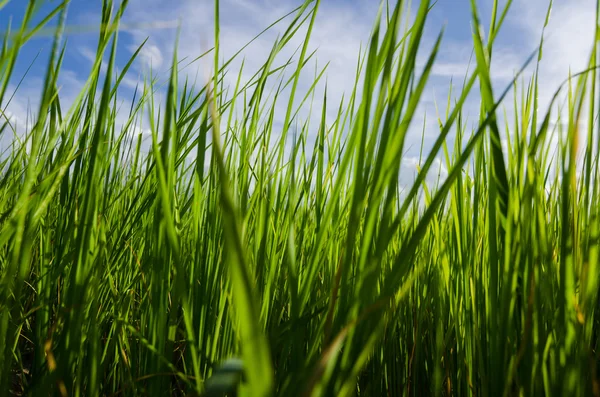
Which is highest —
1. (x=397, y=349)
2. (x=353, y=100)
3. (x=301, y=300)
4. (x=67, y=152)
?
(x=353, y=100)

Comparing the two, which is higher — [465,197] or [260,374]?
[465,197]

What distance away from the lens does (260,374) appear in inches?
10.8

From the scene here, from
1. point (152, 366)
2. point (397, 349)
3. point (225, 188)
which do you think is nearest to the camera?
point (225, 188)

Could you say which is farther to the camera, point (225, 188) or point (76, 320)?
point (76, 320)

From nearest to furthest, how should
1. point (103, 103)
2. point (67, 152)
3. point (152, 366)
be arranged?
1. point (103, 103)
2. point (152, 366)
3. point (67, 152)

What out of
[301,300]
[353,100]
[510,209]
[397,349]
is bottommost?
[397,349]

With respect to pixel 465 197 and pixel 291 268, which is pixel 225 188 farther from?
pixel 465 197

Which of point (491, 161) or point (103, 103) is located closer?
point (103, 103)

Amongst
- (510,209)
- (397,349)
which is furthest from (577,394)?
(397,349)

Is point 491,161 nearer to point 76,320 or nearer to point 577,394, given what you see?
point 577,394

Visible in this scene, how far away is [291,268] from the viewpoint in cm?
55

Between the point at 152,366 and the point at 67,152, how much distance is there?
47cm

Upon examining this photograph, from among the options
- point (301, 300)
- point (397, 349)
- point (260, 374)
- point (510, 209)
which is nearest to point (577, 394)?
point (510, 209)

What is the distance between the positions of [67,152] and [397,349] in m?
0.82
